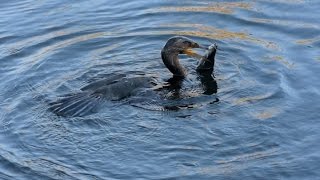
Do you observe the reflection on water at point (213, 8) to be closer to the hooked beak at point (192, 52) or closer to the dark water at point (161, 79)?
the dark water at point (161, 79)

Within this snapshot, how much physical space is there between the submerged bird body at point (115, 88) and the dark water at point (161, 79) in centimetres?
18

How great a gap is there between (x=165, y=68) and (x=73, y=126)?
2636 millimetres

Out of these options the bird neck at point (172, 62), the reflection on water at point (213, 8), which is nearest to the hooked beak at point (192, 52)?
the bird neck at point (172, 62)

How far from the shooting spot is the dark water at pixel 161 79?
353 inches

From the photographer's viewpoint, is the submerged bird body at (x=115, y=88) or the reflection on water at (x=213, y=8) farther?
the reflection on water at (x=213, y=8)

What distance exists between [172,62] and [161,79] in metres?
0.32

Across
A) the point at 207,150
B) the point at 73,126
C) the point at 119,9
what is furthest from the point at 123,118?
the point at 119,9

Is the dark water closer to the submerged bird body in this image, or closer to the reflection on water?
the reflection on water

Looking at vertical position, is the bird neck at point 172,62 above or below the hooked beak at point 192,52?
below

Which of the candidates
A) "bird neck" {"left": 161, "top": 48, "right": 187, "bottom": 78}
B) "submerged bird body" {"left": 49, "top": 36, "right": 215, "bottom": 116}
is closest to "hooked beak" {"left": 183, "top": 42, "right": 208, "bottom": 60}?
"submerged bird body" {"left": 49, "top": 36, "right": 215, "bottom": 116}

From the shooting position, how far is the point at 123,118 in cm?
1005

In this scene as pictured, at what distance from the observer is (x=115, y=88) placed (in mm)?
10727

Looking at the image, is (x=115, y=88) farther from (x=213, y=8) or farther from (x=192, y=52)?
(x=213, y=8)

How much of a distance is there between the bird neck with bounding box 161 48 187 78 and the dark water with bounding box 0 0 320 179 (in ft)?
0.68
